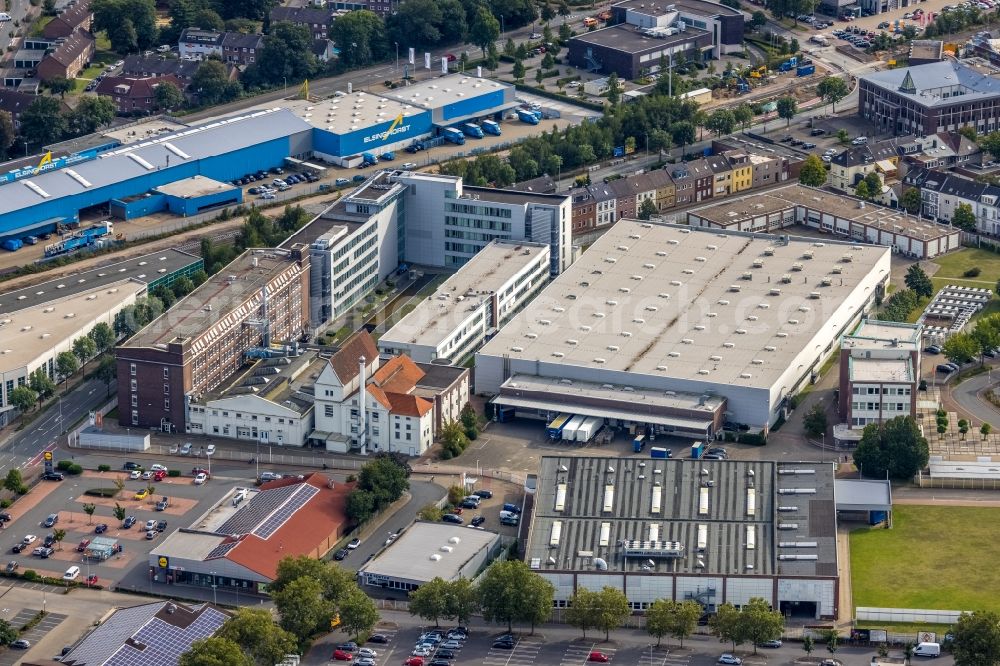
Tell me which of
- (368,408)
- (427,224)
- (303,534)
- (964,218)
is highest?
(427,224)

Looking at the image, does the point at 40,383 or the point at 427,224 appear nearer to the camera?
the point at 40,383

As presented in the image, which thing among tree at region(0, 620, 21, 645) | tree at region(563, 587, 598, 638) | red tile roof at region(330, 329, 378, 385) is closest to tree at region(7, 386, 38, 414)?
red tile roof at region(330, 329, 378, 385)

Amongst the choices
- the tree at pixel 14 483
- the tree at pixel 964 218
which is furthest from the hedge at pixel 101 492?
the tree at pixel 964 218

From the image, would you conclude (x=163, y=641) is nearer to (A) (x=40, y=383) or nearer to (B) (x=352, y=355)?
(B) (x=352, y=355)

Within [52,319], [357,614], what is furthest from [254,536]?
[52,319]

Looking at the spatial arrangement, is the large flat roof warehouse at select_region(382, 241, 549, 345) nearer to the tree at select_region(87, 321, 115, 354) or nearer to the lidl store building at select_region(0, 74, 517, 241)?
the tree at select_region(87, 321, 115, 354)

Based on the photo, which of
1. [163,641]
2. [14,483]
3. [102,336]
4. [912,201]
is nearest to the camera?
→ [163,641]

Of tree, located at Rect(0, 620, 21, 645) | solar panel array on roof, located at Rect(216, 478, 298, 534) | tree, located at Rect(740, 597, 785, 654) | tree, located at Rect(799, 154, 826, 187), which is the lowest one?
tree, located at Rect(0, 620, 21, 645)

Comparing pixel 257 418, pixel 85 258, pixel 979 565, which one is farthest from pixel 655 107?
pixel 979 565
